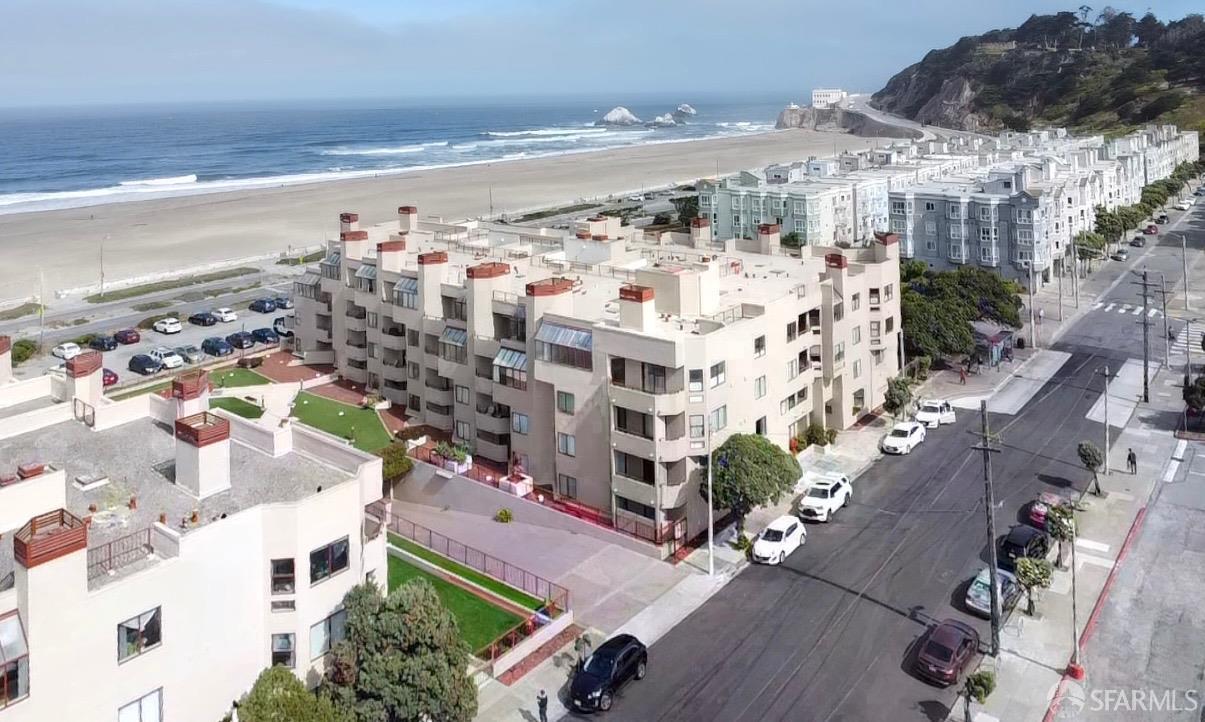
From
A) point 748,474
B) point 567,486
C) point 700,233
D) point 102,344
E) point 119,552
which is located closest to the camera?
point 119,552

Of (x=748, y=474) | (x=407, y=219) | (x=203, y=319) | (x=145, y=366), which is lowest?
(x=748, y=474)

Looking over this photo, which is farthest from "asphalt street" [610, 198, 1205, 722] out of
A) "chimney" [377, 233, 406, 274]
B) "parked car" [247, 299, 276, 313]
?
"parked car" [247, 299, 276, 313]

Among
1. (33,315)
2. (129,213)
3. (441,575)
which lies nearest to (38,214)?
(129,213)

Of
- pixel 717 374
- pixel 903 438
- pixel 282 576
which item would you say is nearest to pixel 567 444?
pixel 717 374

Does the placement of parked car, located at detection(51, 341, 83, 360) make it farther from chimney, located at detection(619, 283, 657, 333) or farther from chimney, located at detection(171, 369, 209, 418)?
chimney, located at detection(619, 283, 657, 333)

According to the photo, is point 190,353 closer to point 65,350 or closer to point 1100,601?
point 65,350

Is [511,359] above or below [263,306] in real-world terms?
below

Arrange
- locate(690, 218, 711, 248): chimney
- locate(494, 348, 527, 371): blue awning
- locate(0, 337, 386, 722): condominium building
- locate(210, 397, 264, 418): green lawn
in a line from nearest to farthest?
locate(0, 337, 386, 722): condominium building → locate(494, 348, 527, 371): blue awning → locate(210, 397, 264, 418): green lawn → locate(690, 218, 711, 248): chimney
